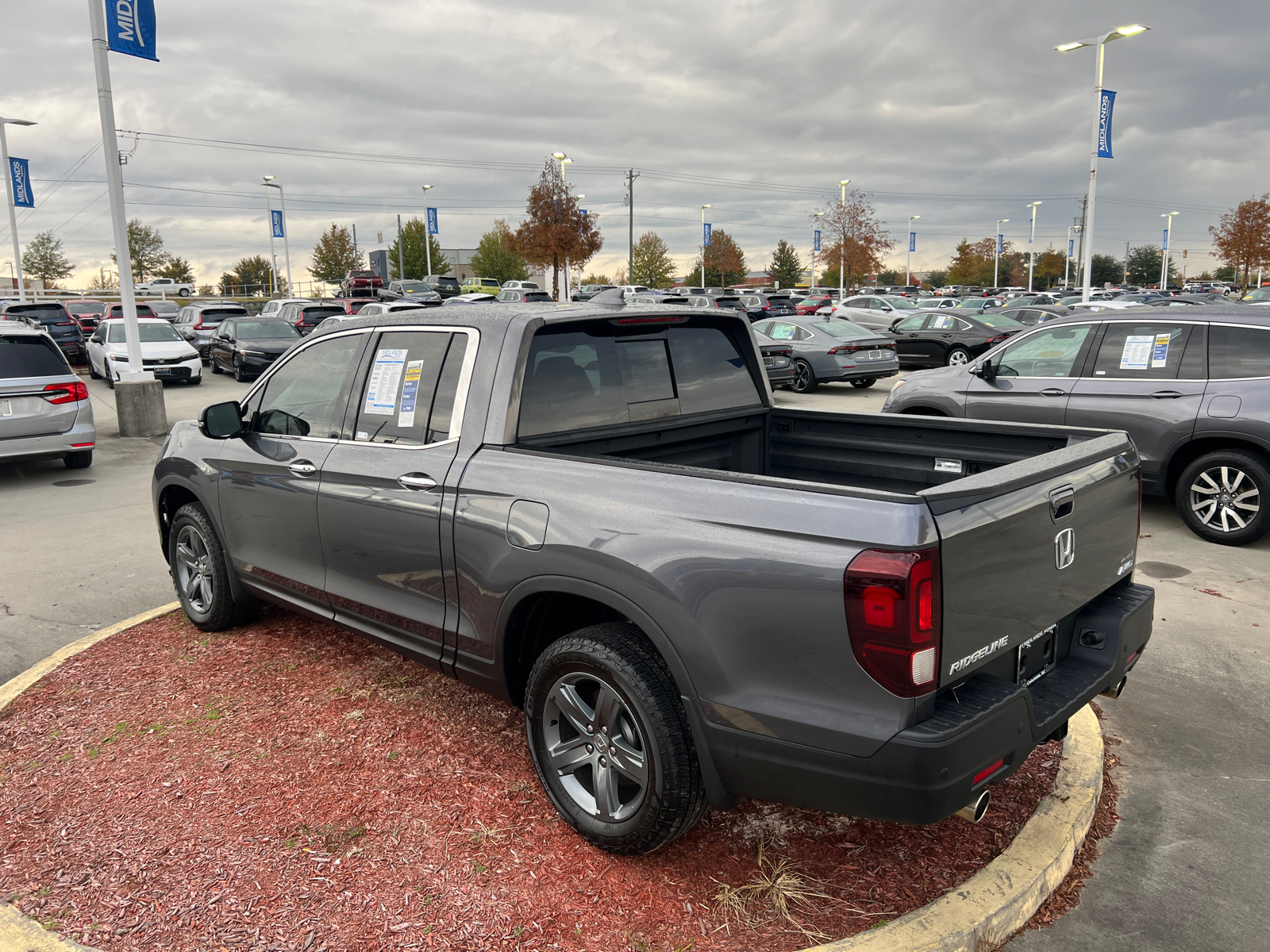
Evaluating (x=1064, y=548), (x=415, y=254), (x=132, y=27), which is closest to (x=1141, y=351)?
(x=1064, y=548)

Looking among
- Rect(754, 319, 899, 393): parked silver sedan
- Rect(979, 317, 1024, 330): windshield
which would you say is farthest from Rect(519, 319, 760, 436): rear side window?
Rect(979, 317, 1024, 330): windshield

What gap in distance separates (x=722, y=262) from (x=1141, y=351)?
258 ft

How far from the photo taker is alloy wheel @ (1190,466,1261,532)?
22.8 feet

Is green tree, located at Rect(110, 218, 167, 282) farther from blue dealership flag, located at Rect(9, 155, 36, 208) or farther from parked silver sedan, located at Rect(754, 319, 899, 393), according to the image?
parked silver sedan, located at Rect(754, 319, 899, 393)

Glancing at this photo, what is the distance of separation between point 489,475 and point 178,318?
31.4 m

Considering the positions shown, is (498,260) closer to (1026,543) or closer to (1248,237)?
(1248,237)

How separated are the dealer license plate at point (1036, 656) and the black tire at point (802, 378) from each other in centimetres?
1558

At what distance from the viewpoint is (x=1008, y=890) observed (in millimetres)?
2846

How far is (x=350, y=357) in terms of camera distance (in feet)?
13.6

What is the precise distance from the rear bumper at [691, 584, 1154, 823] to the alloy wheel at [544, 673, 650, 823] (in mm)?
331

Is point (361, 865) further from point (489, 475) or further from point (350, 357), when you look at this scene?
point (350, 357)

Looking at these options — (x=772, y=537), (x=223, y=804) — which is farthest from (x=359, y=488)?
(x=772, y=537)

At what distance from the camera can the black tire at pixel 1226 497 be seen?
685 cm

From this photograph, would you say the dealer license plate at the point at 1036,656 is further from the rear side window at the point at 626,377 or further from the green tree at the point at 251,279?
the green tree at the point at 251,279
